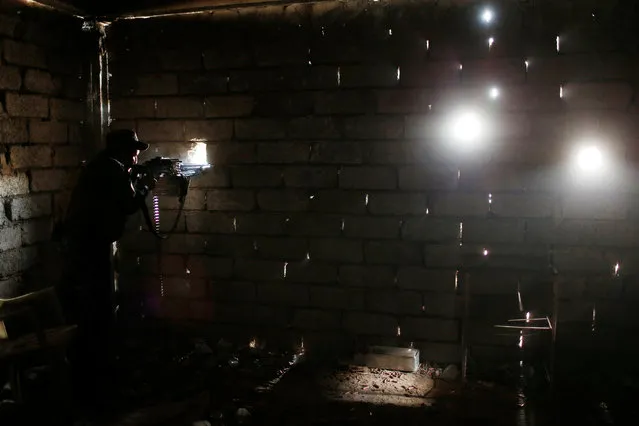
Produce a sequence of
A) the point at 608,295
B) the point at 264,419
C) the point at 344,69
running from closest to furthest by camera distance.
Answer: the point at 264,419 < the point at 608,295 < the point at 344,69

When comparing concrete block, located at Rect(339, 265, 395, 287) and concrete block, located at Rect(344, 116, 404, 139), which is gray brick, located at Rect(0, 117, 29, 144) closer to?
concrete block, located at Rect(344, 116, 404, 139)

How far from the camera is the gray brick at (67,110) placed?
539 centimetres

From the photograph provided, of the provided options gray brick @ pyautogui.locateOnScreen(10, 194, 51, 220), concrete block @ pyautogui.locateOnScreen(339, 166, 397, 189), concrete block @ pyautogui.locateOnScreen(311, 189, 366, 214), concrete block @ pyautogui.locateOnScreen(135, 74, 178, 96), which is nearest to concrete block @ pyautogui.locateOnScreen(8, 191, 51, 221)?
gray brick @ pyautogui.locateOnScreen(10, 194, 51, 220)

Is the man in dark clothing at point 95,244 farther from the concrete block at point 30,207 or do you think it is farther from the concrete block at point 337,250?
the concrete block at point 337,250

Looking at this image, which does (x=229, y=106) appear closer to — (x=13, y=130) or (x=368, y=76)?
(x=368, y=76)

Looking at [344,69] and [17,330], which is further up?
[344,69]

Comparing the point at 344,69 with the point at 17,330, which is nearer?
the point at 17,330

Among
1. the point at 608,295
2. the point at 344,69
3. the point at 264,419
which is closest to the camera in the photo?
the point at 264,419

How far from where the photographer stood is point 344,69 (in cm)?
521

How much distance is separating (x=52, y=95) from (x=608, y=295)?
5.70 metres

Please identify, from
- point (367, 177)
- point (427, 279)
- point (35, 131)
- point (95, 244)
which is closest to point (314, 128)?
point (367, 177)

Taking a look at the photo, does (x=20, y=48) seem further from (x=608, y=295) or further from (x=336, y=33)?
(x=608, y=295)

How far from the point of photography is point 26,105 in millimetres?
5023

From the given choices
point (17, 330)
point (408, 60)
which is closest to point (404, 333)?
point (408, 60)
